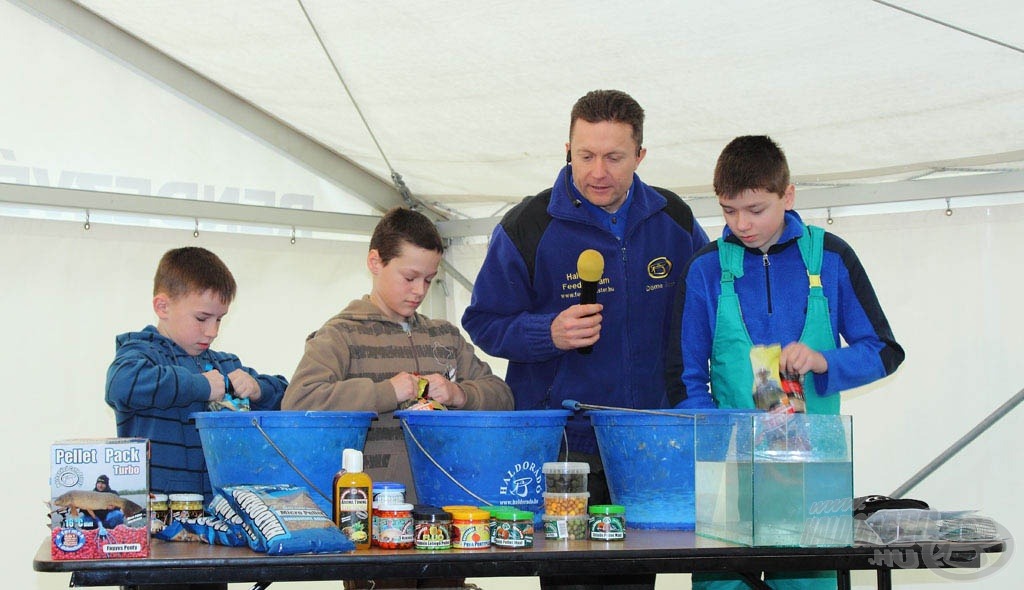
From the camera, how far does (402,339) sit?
306 cm

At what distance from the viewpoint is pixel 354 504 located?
203 centimetres

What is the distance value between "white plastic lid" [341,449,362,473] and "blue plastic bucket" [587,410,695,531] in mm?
528

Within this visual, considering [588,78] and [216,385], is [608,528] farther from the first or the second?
[588,78]

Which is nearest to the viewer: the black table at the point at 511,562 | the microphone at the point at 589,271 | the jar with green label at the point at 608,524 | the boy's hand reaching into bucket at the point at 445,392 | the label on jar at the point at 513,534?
the black table at the point at 511,562

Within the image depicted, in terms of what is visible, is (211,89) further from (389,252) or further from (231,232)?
(389,252)

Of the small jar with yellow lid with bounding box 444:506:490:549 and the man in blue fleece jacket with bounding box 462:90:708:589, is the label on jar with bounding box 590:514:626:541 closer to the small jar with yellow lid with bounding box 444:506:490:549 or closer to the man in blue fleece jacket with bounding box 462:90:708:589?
the small jar with yellow lid with bounding box 444:506:490:549

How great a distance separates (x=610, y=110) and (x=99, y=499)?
63.6 inches

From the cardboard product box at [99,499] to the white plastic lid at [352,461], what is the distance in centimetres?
36

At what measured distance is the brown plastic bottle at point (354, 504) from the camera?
2025 mm

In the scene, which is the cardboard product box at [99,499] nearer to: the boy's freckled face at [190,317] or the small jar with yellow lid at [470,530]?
the small jar with yellow lid at [470,530]

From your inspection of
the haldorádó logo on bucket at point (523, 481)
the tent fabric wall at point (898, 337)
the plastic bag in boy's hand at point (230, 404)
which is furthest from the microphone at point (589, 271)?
the tent fabric wall at point (898, 337)

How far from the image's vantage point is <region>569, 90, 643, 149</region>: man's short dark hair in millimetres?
2871

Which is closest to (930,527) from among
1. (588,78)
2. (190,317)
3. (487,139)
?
(190,317)

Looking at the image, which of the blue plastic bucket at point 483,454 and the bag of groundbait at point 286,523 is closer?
the bag of groundbait at point 286,523
